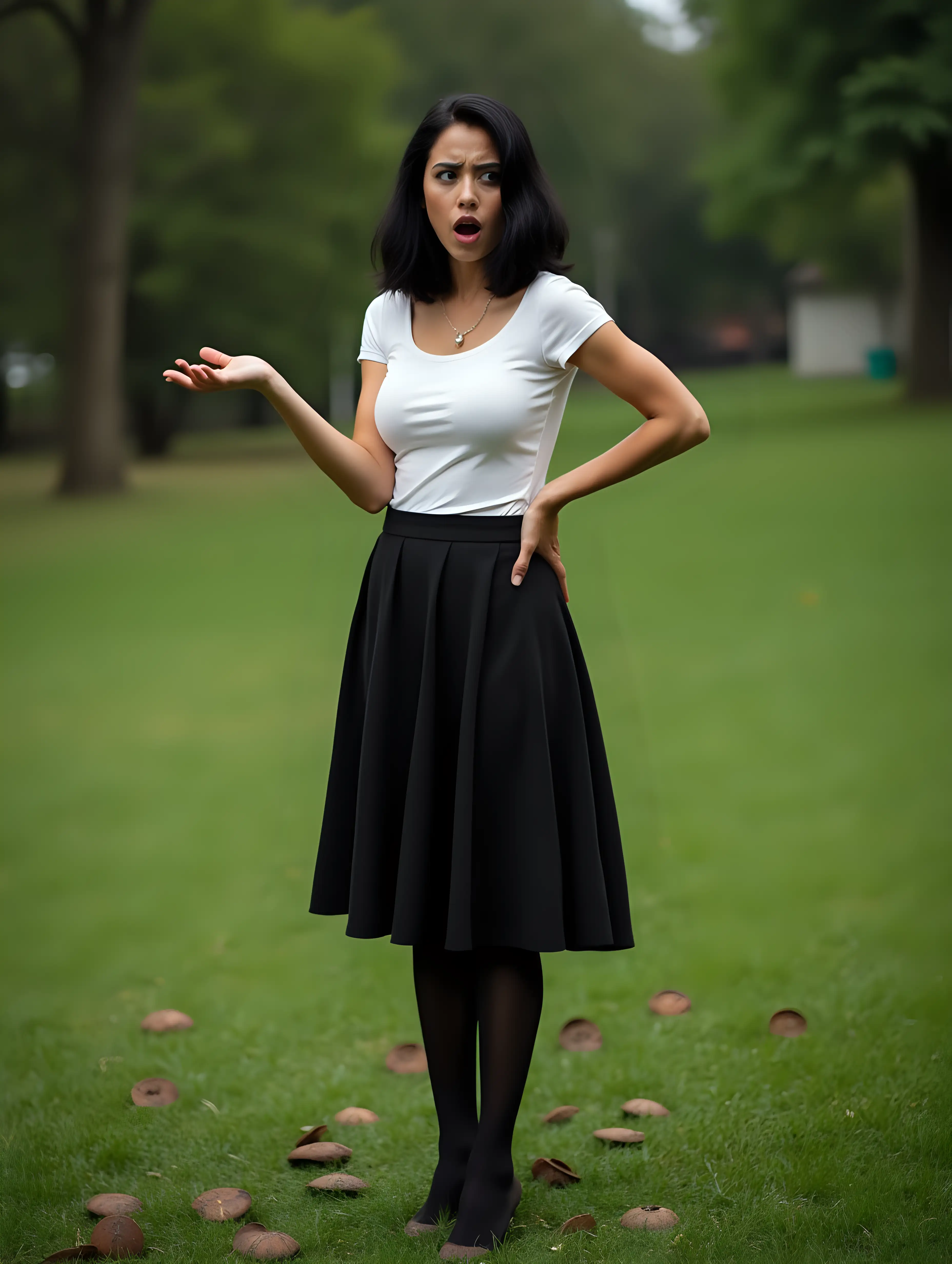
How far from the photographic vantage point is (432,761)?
7.02ft

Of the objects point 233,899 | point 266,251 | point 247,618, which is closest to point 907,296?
point 266,251

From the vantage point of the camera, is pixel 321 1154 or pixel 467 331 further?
pixel 321 1154

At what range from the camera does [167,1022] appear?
3.37m

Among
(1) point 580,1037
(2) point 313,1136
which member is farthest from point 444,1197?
(1) point 580,1037

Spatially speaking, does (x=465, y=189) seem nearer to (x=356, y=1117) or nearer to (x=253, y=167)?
(x=356, y=1117)

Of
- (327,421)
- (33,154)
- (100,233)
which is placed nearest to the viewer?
(327,421)

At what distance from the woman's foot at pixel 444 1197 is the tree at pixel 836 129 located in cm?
Result: 1345

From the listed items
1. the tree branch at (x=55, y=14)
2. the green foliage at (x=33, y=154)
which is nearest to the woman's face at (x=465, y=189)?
the tree branch at (x=55, y=14)

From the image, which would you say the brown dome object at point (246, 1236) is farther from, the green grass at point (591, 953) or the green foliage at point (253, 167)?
the green foliage at point (253, 167)

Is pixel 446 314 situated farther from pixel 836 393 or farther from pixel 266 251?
pixel 836 393

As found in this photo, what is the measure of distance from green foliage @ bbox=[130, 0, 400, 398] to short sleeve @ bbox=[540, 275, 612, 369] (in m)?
12.7

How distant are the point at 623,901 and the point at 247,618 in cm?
715

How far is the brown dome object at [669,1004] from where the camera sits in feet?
10.9

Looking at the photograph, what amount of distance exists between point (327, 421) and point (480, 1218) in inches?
46.4
